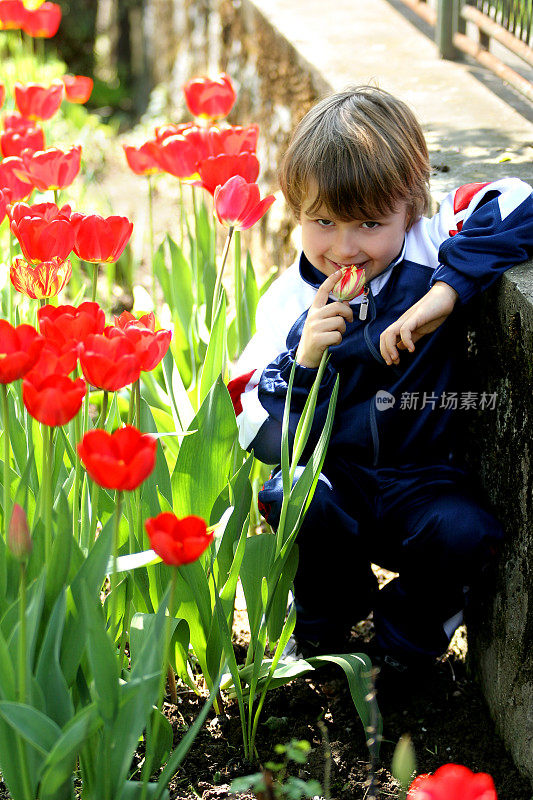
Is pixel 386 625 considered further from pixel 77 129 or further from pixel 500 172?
pixel 77 129

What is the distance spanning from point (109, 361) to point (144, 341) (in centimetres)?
10

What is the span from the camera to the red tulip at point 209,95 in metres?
2.48

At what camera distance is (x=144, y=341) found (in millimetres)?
1349

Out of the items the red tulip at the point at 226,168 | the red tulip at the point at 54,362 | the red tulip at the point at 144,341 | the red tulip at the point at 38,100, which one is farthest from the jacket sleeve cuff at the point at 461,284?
the red tulip at the point at 38,100

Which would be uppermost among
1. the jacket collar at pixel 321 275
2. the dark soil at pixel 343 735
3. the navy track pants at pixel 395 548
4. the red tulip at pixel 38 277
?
the red tulip at pixel 38 277

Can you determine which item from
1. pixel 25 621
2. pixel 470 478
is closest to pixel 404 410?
pixel 470 478

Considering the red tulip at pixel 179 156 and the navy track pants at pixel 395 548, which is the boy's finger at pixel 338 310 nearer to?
the navy track pants at pixel 395 548

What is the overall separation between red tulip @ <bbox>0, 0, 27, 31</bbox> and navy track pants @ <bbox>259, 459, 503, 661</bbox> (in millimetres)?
2406

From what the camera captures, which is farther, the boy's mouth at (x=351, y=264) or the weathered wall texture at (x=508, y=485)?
the boy's mouth at (x=351, y=264)

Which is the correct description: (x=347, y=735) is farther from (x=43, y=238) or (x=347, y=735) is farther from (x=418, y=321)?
(x=43, y=238)

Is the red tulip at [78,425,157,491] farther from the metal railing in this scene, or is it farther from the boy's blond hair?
the metal railing

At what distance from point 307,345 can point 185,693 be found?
0.73 meters

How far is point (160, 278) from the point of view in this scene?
2.56m

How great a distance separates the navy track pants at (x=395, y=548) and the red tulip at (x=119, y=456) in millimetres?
703
